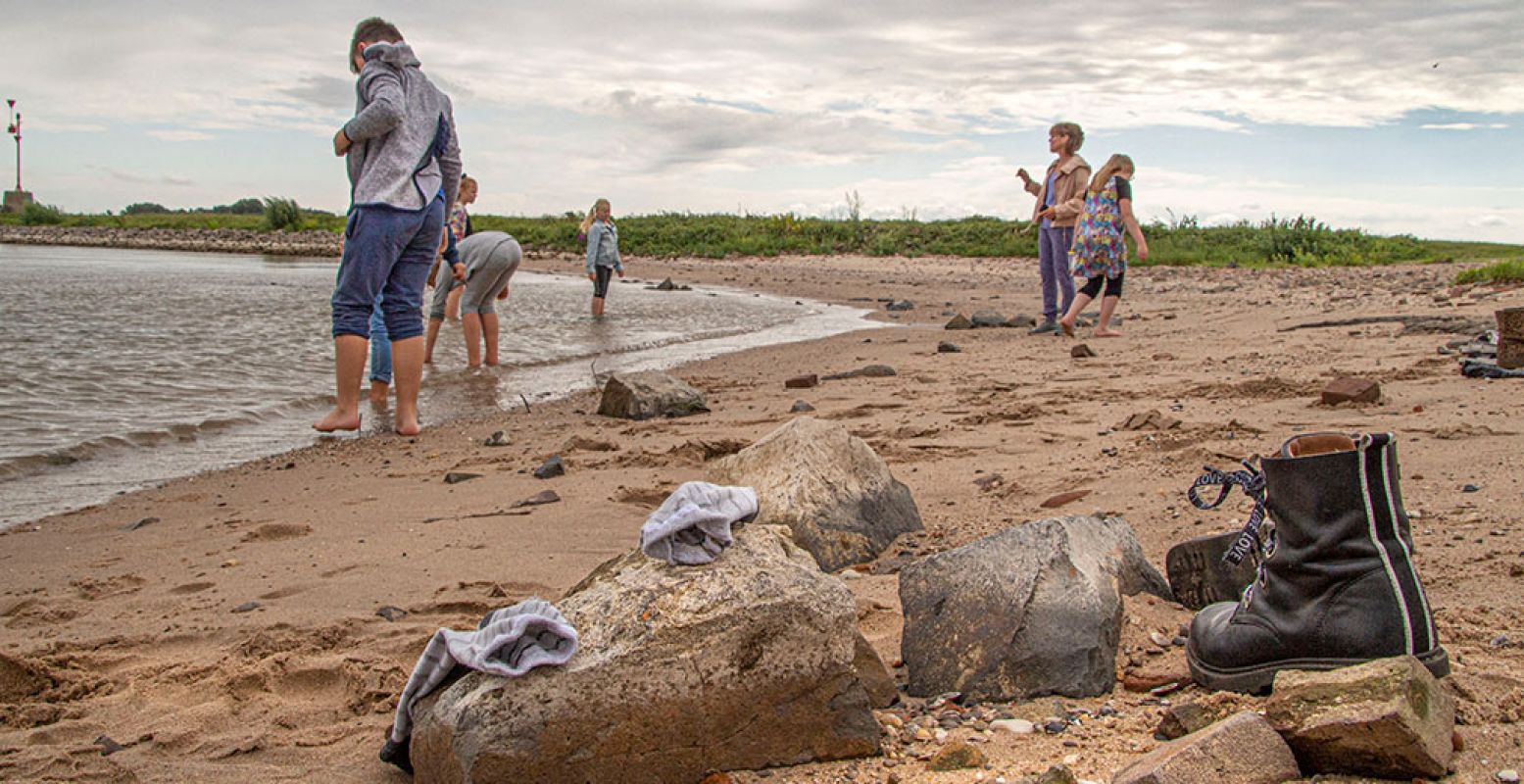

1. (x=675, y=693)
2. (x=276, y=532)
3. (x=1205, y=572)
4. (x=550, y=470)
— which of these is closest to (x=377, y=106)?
(x=550, y=470)

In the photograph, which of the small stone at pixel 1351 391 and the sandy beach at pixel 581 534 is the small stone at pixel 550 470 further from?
the small stone at pixel 1351 391

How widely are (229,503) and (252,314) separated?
33.8 feet

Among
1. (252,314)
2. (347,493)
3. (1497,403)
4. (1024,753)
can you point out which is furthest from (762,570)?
(252,314)

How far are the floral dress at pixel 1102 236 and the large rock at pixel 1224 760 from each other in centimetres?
843

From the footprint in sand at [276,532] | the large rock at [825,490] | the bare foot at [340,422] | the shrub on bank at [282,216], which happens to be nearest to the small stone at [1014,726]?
the large rock at [825,490]

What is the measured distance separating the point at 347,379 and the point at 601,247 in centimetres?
835

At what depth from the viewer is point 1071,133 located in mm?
10617

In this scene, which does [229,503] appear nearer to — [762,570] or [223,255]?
[762,570]

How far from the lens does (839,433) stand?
13.5 feet

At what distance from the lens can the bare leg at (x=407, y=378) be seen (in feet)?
21.6

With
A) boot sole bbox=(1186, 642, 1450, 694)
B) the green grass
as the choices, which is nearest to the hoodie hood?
boot sole bbox=(1186, 642, 1450, 694)

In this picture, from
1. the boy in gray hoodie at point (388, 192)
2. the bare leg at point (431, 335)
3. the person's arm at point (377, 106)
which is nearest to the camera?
the person's arm at point (377, 106)

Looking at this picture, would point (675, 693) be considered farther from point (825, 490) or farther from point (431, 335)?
point (431, 335)

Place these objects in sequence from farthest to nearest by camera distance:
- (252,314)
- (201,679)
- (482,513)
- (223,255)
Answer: (223,255) < (252,314) < (482,513) < (201,679)
